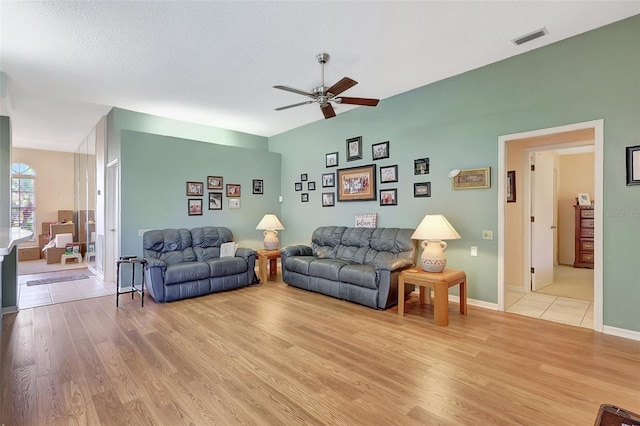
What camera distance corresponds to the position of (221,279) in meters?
4.77

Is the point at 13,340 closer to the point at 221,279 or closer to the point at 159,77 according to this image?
the point at 221,279

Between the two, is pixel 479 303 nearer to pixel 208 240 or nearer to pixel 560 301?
pixel 560 301

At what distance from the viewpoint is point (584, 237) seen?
6438 mm

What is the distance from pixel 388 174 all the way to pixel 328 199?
1392mm

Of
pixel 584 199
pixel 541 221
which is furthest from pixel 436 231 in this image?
pixel 584 199

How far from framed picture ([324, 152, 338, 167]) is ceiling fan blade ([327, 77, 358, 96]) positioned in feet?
7.57

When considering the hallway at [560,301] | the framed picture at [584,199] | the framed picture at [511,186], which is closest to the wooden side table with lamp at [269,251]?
the hallway at [560,301]

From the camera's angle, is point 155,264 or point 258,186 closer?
point 155,264

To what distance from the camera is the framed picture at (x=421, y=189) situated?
4457 millimetres

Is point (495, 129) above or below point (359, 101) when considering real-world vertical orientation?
below

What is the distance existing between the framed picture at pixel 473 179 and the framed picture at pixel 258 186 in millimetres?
3927

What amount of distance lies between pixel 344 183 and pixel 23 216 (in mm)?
8953

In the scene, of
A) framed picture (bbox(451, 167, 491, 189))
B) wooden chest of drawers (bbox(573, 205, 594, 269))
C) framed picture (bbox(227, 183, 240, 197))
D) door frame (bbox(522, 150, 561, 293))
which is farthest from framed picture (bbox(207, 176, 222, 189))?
wooden chest of drawers (bbox(573, 205, 594, 269))

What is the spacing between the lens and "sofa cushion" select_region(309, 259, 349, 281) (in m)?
4.33
